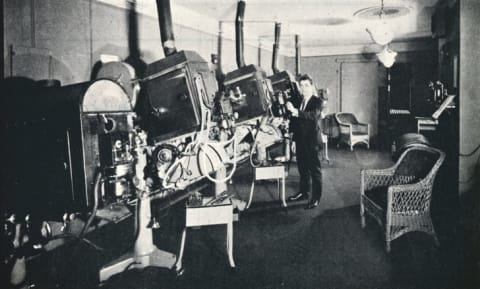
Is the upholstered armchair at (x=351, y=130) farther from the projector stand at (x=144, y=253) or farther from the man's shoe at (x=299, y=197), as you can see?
the projector stand at (x=144, y=253)

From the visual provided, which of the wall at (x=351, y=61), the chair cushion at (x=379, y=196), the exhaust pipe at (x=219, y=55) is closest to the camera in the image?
the chair cushion at (x=379, y=196)

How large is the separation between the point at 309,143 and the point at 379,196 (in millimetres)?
1304

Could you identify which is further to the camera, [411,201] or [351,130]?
[351,130]

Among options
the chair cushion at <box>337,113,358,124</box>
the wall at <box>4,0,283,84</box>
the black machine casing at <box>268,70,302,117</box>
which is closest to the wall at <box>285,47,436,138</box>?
the chair cushion at <box>337,113,358,124</box>

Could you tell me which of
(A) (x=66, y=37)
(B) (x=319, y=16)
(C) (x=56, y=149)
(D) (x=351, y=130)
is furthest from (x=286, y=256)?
(D) (x=351, y=130)

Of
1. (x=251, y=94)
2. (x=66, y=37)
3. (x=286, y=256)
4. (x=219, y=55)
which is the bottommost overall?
(x=286, y=256)

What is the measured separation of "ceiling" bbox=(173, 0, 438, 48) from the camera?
18.5 ft

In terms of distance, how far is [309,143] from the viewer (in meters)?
4.73

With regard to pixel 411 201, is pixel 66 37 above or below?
above

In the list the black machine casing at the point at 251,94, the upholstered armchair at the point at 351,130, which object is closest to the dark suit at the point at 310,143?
the black machine casing at the point at 251,94

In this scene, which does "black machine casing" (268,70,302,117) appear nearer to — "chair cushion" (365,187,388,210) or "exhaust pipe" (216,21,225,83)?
"exhaust pipe" (216,21,225,83)

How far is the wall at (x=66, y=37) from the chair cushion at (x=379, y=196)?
3.40 meters

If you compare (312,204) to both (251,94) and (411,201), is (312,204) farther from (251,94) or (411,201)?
(251,94)

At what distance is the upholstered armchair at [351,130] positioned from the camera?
10133 mm
